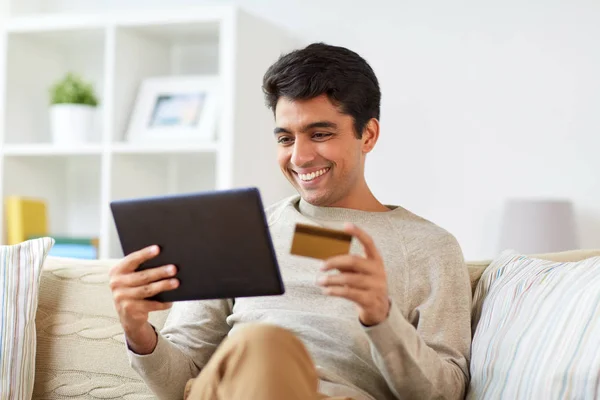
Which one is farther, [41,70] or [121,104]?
[41,70]

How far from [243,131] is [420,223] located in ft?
4.89

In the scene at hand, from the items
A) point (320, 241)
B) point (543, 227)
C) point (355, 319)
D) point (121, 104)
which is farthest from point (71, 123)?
point (320, 241)

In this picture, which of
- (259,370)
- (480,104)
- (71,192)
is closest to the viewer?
(259,370)

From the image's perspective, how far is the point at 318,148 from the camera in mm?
1716

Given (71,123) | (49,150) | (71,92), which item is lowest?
(49,150)

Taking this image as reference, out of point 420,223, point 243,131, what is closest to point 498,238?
Result: point 243,131

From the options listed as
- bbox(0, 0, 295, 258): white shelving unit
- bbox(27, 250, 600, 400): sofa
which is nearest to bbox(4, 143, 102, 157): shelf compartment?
Answer: bbox(0, 0, 295, 258): white shelving unit

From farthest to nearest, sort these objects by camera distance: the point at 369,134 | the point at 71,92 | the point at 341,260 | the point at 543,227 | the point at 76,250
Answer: the point at 71,92, the point at 76,250, the point at 543,227, the point at 369,134, the point at 341,260

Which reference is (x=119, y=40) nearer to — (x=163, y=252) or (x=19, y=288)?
(x=19, y=288)

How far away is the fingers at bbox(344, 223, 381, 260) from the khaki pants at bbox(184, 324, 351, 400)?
7.0 inches

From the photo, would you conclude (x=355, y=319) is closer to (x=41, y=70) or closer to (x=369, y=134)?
(x=369, y=134)

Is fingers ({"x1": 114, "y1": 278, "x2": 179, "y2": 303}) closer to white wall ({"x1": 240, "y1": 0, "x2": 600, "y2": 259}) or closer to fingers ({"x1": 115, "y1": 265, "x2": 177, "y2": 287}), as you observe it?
fingers ({"x1": 115, "y1": 265, "x2": 177, "y2": 287})

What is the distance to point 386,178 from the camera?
10.6ft

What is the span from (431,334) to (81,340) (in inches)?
31.3
